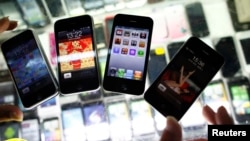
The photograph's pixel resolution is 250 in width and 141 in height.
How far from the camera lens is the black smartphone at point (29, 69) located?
761 millimetres

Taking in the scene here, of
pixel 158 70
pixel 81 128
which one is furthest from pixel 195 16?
pixel 81 128

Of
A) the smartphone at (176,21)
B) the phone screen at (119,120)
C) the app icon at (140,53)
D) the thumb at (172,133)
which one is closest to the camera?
the thumb at (172,133)

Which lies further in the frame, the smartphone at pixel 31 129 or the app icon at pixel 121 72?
the smartphone at pixel 31 129

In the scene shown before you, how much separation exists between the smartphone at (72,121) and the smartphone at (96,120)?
15 mm

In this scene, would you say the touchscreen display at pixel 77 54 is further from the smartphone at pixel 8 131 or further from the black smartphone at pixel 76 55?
the smartphone at pixel 8 131

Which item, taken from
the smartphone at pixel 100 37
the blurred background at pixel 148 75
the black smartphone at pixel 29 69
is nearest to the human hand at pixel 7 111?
the black smartphone at pixel 29 69

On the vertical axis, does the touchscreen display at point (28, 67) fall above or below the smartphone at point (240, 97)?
above

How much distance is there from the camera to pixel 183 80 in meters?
0.74

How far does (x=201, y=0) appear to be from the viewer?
1013mm

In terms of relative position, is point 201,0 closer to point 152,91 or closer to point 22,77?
point 152,91

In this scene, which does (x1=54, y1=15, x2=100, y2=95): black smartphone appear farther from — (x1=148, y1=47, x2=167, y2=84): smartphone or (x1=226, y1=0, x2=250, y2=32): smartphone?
(x1=226, y1=0, x2=250, y2=32): smartphone

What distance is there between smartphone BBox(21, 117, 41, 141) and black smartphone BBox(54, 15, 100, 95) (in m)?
0.23

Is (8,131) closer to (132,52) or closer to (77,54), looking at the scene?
(77,54)

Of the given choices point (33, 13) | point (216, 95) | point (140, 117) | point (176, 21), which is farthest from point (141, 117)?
point (33, 13)
